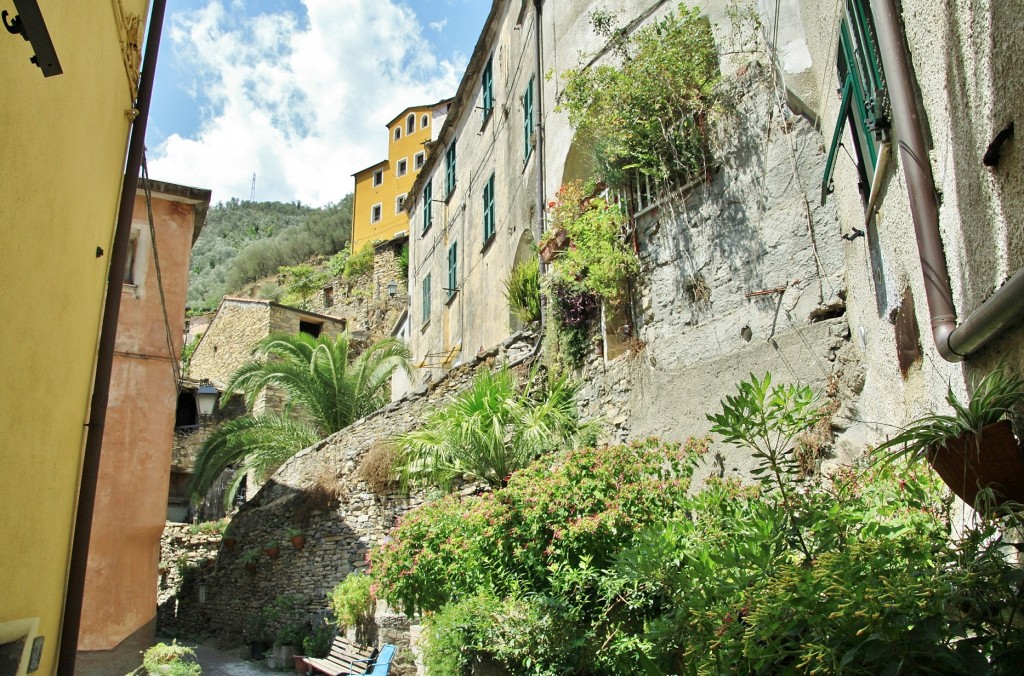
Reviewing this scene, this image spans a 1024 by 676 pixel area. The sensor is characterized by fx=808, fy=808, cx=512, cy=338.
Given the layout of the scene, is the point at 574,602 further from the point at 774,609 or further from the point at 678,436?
the point at 774,609

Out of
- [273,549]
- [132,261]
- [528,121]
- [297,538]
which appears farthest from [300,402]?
[528,121]

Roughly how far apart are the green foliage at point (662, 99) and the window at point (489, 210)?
6.88 metres

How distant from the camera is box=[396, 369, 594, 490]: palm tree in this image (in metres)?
10.3

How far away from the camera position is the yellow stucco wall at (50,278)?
12.6 ft

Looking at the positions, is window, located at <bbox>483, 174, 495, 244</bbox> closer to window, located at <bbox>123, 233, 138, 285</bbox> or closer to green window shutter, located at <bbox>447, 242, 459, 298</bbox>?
green window shutter, located at <bbox>447, 242, 459, 298</bbox>

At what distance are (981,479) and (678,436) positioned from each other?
5.67 metres

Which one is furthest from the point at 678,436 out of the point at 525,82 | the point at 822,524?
the point at 525,82

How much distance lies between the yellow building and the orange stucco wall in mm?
A: 32002

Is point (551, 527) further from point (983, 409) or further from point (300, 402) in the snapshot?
point (300, 402)

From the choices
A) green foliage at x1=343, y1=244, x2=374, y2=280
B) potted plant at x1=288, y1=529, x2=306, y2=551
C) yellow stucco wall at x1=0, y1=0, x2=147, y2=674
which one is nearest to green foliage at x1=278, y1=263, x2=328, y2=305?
green foliage at x1=343, y1=244, x2=374, y2=280

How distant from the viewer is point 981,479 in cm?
294

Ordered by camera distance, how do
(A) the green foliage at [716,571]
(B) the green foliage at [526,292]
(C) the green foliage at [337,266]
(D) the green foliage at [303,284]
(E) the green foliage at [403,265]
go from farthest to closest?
1. (D) the green foliage at [303,284]
2. (C) the green foliage at [337,266]
3. (E) the green foliage at [403,265]
4. (B) the green foliage at [526,292]
5. (A) the green foliage at [716,571]

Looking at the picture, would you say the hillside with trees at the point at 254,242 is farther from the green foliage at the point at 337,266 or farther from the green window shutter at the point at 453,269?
the green window shutter at the point at 453,269

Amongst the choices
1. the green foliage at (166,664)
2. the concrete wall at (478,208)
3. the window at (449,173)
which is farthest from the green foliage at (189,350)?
the green foliage at (166,664)
